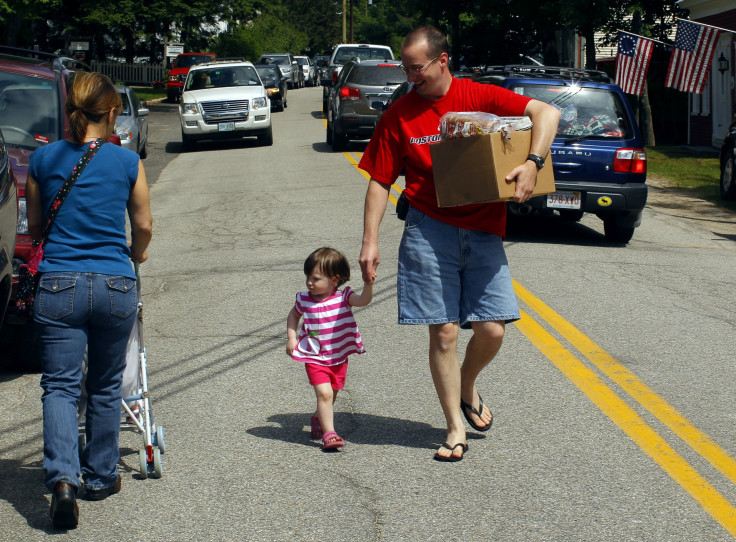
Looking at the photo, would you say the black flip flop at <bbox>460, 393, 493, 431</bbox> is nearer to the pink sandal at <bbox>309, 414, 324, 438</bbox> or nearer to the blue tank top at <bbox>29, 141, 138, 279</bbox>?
the pink sandal at <bbox>309, 414, 324, 438</bbox>

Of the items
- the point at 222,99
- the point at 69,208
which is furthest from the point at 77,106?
the point at 222,99

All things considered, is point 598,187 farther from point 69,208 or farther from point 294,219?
point 69,208

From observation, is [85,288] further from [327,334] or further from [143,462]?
[327,334]

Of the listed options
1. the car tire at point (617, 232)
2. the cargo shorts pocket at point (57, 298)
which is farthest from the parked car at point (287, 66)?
the cargo shorts pocket at point (57, 298)

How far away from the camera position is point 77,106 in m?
4.05

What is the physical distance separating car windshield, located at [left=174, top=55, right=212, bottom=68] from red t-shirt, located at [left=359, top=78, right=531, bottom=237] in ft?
124

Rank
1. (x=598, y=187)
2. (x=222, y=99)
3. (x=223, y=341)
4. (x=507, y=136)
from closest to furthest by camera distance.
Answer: (x=507, y=136)
(x=223, y=341)
(x=598, y=187)
(x=222, y=99)

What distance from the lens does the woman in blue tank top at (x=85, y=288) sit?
3.98 meters

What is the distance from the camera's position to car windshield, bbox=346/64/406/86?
69.9 feet

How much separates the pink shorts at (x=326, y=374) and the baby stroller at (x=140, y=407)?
2.46 feet

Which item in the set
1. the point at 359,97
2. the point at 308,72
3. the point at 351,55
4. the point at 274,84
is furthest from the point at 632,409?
the point at 308,72

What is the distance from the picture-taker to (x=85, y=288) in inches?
157

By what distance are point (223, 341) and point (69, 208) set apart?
2.98 meters

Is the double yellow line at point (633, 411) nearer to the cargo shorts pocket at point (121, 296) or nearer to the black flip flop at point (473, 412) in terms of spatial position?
the black flip flop at point (473, 412)
